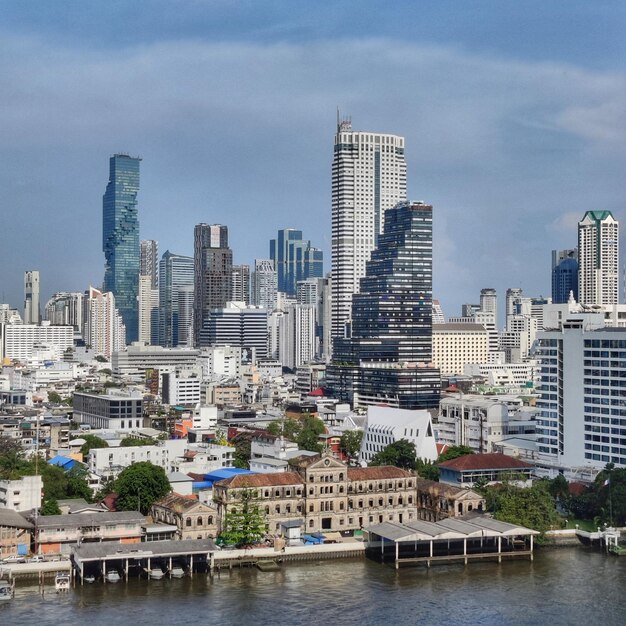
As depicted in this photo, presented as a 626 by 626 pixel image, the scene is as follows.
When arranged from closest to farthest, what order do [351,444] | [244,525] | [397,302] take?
[244,525]
[351,444]
[397,302]

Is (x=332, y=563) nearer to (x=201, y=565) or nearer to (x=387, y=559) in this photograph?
(x=387, y=559)

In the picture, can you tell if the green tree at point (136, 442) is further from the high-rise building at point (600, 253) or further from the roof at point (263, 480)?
the high-rise building at point (600, 253)

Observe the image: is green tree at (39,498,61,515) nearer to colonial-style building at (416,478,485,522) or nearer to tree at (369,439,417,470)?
colonial-style building at (416,478,485,522)

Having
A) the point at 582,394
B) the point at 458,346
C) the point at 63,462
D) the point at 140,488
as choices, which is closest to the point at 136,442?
the point at 63,462

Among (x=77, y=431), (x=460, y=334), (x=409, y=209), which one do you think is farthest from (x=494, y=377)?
(x=77, y=431)

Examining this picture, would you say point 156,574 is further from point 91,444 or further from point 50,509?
point 91,444

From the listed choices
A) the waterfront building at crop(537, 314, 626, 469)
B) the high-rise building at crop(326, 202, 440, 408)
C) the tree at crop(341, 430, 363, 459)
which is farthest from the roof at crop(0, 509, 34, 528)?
the high-rise building at crop(326, 202, 440, 408)

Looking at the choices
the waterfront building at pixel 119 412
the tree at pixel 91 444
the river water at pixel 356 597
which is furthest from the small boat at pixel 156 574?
the waterfront building at pixel 119 412
